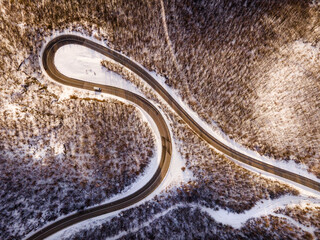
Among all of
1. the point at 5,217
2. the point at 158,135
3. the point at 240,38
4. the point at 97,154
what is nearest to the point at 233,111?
the point at 240,38

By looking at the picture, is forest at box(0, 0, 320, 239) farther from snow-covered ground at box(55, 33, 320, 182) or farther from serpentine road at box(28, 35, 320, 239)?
serpentine road at box(28, 35, 320, 239)

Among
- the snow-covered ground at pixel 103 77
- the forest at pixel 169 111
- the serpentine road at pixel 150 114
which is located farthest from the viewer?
the snow-covered ground at pixel 103 77

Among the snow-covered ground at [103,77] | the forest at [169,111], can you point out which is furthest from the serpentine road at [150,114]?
the forest at [169,111]

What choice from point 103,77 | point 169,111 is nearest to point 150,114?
point 169,111

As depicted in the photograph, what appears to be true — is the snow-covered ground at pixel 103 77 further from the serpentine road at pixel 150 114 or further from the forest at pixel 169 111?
the forest at pixel 169 111

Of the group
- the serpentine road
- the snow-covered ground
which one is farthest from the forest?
the serpentine road

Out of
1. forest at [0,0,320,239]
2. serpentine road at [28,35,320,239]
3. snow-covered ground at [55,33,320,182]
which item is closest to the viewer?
forest at [0,0,320,239]

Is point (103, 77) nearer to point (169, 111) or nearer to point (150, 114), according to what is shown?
point (150, 114)

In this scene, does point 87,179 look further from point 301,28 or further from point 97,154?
point 301,28

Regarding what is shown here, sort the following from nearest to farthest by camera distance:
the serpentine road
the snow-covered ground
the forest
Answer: the forest
the serpentine road
the snow-covered ground
